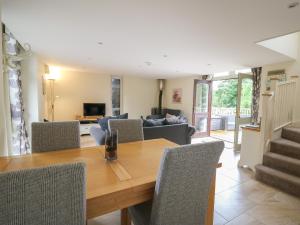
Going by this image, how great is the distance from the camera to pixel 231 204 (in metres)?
2.19

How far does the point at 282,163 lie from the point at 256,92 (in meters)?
2.10

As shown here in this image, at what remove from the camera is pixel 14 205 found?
656mm

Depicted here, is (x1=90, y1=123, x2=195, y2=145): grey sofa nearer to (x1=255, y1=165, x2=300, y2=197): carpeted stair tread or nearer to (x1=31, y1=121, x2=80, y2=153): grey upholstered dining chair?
(x1=31, y1=121, x2=80, y2=153): grey upholstered dining chair

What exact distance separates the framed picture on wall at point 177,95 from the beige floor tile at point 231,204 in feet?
15.6

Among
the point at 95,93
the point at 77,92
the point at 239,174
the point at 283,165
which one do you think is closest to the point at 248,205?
the point at 239,174

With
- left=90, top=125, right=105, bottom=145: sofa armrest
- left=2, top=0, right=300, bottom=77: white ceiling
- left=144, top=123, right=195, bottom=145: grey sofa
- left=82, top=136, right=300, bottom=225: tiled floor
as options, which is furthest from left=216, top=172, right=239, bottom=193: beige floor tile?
left=2, top=0, right=300, bottom=77: white ceiling

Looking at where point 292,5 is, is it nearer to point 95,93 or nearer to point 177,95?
point 177,95

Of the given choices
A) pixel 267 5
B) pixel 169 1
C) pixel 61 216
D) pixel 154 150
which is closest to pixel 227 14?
pixel 267 5

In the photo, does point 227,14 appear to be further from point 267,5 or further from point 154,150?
point 154,150

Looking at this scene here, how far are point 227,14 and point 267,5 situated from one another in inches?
13.5

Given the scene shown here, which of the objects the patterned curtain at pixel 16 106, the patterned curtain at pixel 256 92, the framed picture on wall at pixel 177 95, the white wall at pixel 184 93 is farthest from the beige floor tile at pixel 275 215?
the framed picture on wall at pixel 177 95

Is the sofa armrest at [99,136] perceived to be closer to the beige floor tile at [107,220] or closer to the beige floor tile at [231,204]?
Answer: the beige floor tile at [107,220]

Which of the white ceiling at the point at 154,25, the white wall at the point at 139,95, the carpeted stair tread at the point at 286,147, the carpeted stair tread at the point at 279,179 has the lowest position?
the carpeted stair tread at the point at 279,179

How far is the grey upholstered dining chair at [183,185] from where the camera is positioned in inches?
39.3
